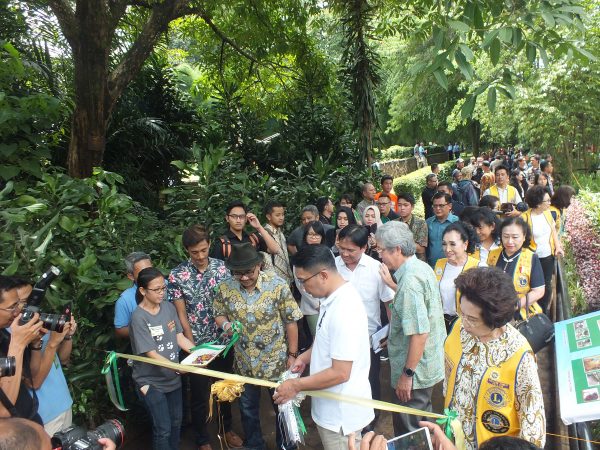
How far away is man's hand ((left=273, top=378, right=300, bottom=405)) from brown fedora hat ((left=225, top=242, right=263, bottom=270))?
0.91 meters

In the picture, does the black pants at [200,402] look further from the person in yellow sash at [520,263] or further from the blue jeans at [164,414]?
the person in yellow sash at [520,263]

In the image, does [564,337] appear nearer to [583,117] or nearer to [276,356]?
[276,356]

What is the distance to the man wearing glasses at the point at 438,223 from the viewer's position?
5410 millimetres

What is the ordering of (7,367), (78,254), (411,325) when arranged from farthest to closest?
(78,254) → (411,325) → (7,367)

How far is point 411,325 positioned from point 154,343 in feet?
5.85

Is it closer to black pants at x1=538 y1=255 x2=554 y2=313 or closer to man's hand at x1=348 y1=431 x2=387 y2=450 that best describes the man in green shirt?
man's hand at x1=348 y1=431 x2=387 y2=450

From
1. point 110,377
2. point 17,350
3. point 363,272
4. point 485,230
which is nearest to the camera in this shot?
point 17,350

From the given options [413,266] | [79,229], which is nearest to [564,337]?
[413,266]

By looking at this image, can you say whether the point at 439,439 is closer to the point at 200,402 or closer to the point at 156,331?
the point at 156,331

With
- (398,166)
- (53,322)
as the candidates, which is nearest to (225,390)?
(53,322)

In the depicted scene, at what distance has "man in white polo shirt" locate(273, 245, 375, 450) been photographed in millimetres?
2480

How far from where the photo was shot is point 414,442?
1.81m

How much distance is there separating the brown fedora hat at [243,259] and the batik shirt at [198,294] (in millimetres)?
486

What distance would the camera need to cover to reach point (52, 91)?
6957 millimetres
